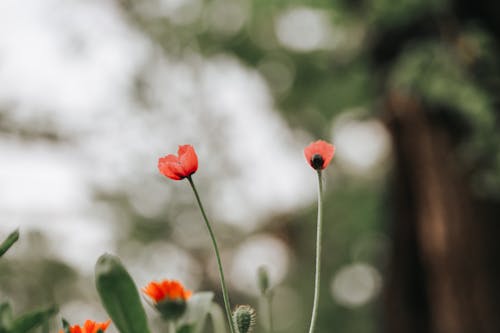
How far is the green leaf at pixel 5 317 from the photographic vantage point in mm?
290

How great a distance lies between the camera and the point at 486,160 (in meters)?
2.31

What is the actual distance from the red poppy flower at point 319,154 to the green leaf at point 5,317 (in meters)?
0.22

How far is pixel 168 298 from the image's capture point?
0.32 m

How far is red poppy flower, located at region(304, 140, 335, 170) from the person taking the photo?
390 mm

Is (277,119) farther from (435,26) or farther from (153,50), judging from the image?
(435,26)

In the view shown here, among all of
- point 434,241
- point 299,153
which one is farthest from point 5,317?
point 299,153

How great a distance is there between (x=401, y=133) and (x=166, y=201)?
157 inches

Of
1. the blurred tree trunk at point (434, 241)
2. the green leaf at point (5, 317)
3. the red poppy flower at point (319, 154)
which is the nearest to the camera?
the green leaf at point (5, 317)

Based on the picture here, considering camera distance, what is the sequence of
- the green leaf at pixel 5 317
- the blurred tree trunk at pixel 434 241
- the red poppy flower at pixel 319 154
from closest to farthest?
1. the green leaf at pixel 5 317
2. the red poppy flower at pixel 319 154
3. the blurred tree trunk at pixel 434 241

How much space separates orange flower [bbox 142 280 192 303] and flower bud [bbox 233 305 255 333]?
0.05 metres

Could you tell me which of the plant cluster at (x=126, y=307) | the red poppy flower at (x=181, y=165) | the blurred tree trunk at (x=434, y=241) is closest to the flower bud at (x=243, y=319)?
the plant cluster at (x=126, y=307)

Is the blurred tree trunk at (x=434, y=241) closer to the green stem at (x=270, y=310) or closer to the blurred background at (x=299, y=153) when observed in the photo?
the blurred background at (x=299, y=153)

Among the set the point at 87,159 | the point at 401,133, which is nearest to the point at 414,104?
the point at 401,133

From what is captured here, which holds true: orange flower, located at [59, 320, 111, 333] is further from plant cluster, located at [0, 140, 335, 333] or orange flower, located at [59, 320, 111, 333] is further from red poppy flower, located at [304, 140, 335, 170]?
red poppy flower, located at [304, 140, 335, 170]
